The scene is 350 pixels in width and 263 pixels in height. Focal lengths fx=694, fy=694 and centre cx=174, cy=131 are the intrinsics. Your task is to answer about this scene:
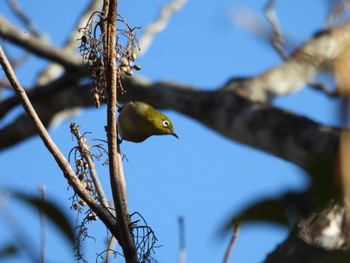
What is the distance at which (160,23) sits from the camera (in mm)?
6727

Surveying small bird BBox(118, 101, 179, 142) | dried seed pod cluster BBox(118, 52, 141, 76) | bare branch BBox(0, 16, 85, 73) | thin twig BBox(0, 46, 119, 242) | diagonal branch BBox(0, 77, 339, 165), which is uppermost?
bare branch BBox(0, 16, 85, 73)

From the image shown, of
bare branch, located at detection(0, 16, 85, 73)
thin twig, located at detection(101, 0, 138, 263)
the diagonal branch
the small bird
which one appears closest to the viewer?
thin twig, located at detection(101, 0, 138, 263)

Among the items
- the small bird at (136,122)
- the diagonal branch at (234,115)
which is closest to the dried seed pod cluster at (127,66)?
the small bird at (136,122)

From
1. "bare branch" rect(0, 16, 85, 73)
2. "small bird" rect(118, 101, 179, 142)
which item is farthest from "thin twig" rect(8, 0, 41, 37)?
"small bird" rect(118, 101, 179, 142)

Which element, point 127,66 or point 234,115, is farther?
point 234,115

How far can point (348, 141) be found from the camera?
69cm

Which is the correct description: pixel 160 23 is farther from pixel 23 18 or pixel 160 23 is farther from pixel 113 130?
pixel 113 130

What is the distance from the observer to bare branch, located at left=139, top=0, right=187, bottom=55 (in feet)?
21.7

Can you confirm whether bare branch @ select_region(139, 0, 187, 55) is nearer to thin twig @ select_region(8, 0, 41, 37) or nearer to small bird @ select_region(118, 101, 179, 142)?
thin twig @ select_region(8, 0, 41, 37)

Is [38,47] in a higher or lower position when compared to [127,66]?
higher

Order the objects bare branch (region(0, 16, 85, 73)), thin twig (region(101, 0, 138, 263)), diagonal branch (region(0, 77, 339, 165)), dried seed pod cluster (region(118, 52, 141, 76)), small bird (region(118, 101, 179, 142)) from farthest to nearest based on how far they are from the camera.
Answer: bare branch (region(0, 16, 85, 73)) → diagonal branch (region(0, 77, 339, 165)) → small bird (region(118, 101, 179, 142)) → dried seed pod cluster (region(118, 52, 141, 76)) → thin twig (region(101, 0, 138, 263))

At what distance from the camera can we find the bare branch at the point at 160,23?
21.7ft

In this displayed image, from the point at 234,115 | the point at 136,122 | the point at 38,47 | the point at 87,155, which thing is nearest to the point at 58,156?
the point at 87,155

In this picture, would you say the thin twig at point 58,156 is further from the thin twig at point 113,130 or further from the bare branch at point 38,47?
the bare branch at point 38,47
